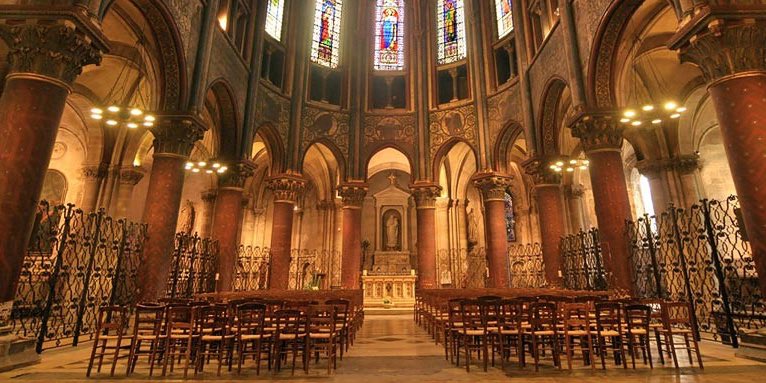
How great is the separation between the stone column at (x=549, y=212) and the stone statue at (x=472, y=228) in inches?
393

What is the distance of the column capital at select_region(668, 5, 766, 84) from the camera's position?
20.1ft

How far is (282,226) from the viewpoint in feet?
51.3

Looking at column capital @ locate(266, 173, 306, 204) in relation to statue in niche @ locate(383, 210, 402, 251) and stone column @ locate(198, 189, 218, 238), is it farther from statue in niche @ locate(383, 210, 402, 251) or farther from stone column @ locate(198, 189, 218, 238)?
statue in niche @ locate(383, 210, 402, 251)

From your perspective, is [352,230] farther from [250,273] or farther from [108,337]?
[108,337]

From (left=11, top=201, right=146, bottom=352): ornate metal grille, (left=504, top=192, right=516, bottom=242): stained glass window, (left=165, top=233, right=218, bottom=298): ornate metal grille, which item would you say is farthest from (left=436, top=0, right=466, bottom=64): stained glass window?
(left=11, top=201, right=146, bottom=352): ornate metal grille

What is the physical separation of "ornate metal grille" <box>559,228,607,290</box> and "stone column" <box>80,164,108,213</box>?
1714 cm

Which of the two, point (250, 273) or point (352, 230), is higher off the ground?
point (352, 230)

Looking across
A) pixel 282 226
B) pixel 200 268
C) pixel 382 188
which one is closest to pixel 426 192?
pixel 282 226

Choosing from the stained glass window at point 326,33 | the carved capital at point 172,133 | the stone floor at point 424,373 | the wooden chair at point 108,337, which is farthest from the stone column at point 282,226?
the wooden chair at point 108,337

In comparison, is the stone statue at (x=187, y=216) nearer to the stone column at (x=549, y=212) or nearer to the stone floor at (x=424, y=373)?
the stone floor at (x=424, y=373)

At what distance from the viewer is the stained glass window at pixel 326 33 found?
18.8 m

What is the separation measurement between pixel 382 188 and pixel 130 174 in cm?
1473

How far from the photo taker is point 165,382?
4262 mm

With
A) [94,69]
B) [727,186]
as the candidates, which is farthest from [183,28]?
[727,186]
